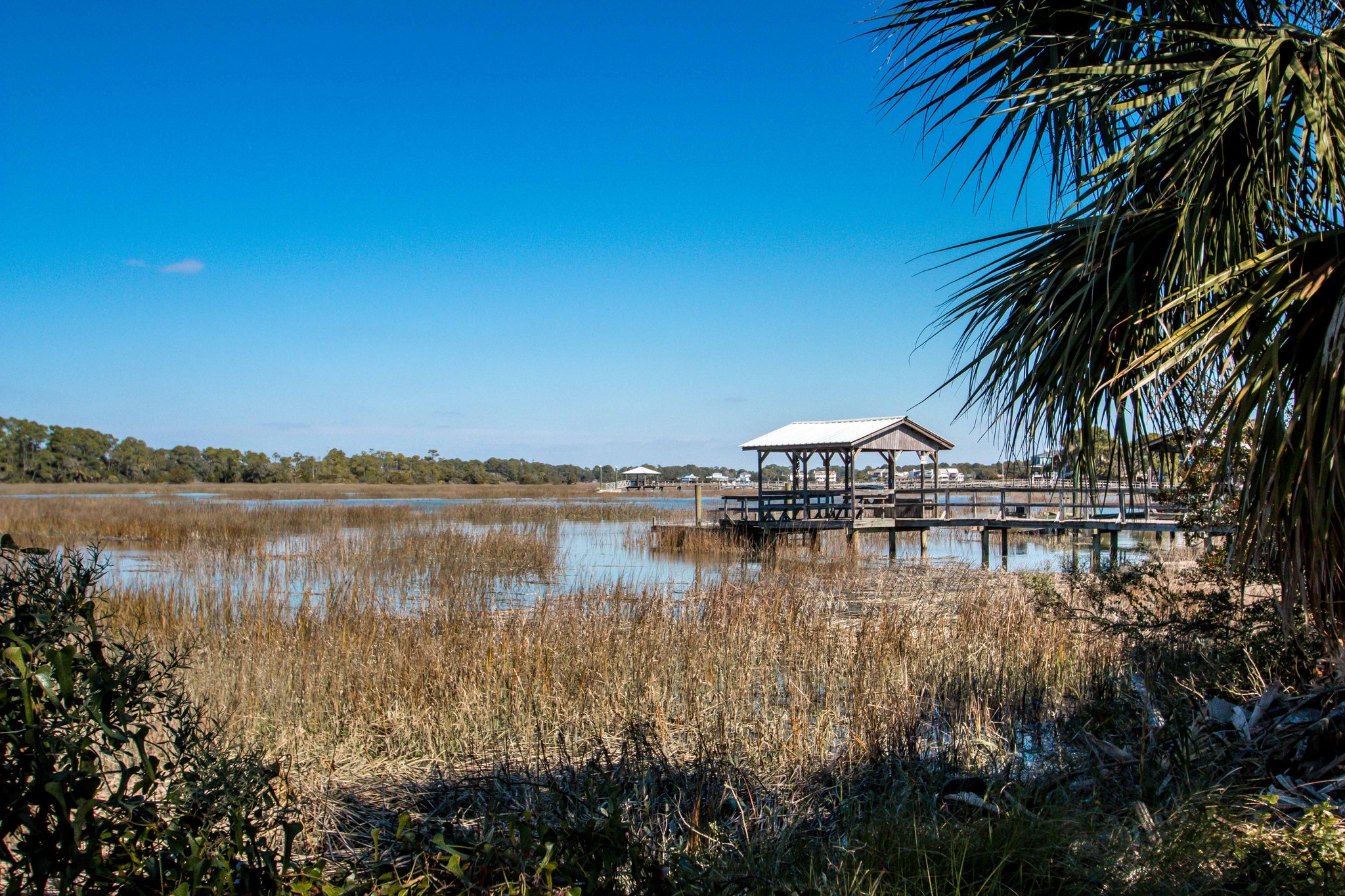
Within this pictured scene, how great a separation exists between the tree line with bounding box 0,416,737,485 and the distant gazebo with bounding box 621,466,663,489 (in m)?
6.49

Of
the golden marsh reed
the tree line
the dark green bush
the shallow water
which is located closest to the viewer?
the dark green bush

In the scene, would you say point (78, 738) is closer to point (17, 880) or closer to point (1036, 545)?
point (17, 880)

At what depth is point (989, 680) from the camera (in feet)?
26.0

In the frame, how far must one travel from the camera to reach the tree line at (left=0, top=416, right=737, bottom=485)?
91375 millimetres

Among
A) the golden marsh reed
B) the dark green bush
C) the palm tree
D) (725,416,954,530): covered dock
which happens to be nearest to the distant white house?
(725,416,954,530): covered dock

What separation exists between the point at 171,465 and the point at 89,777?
118784 mm

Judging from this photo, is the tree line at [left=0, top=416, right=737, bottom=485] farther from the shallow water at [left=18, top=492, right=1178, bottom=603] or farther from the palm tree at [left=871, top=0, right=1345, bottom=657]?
the palm tree at [left=871, top=0, right=1345, bottom=657]

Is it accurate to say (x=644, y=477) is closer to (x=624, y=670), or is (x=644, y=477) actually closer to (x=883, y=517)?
(x=883, y=517)

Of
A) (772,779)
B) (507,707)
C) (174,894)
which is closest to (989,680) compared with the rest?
(772,779)

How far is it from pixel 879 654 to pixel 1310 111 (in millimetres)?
5922

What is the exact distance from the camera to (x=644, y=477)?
9988cm

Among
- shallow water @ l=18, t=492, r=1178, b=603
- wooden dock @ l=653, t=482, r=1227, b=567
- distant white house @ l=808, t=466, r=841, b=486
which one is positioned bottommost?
shallow water @ l=18, t=492, r=1178, b=603

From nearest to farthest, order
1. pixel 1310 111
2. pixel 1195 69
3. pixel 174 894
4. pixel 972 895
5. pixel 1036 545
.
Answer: pixel 174 894
pixel 972 895
pixel 1310 111
pixel 1195 69
pixel 1036 545

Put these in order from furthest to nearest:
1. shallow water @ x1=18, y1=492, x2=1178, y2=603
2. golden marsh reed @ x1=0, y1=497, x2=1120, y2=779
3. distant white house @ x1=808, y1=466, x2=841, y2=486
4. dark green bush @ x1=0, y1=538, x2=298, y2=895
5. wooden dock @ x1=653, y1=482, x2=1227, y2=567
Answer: distant white house @ x1=808, y1=466, x2=841, y2=486 → wooden dock @ x1=653, y1=482, x2=1227, y2=567 → shallow water @ x1=18, y1=492, x2=1178, y2=603 → golden marsh reed @ x1=0, y1=497, x2=1120, y2=779 → dark green bush @ x1=0, y1=538, x2=298, y2=895
